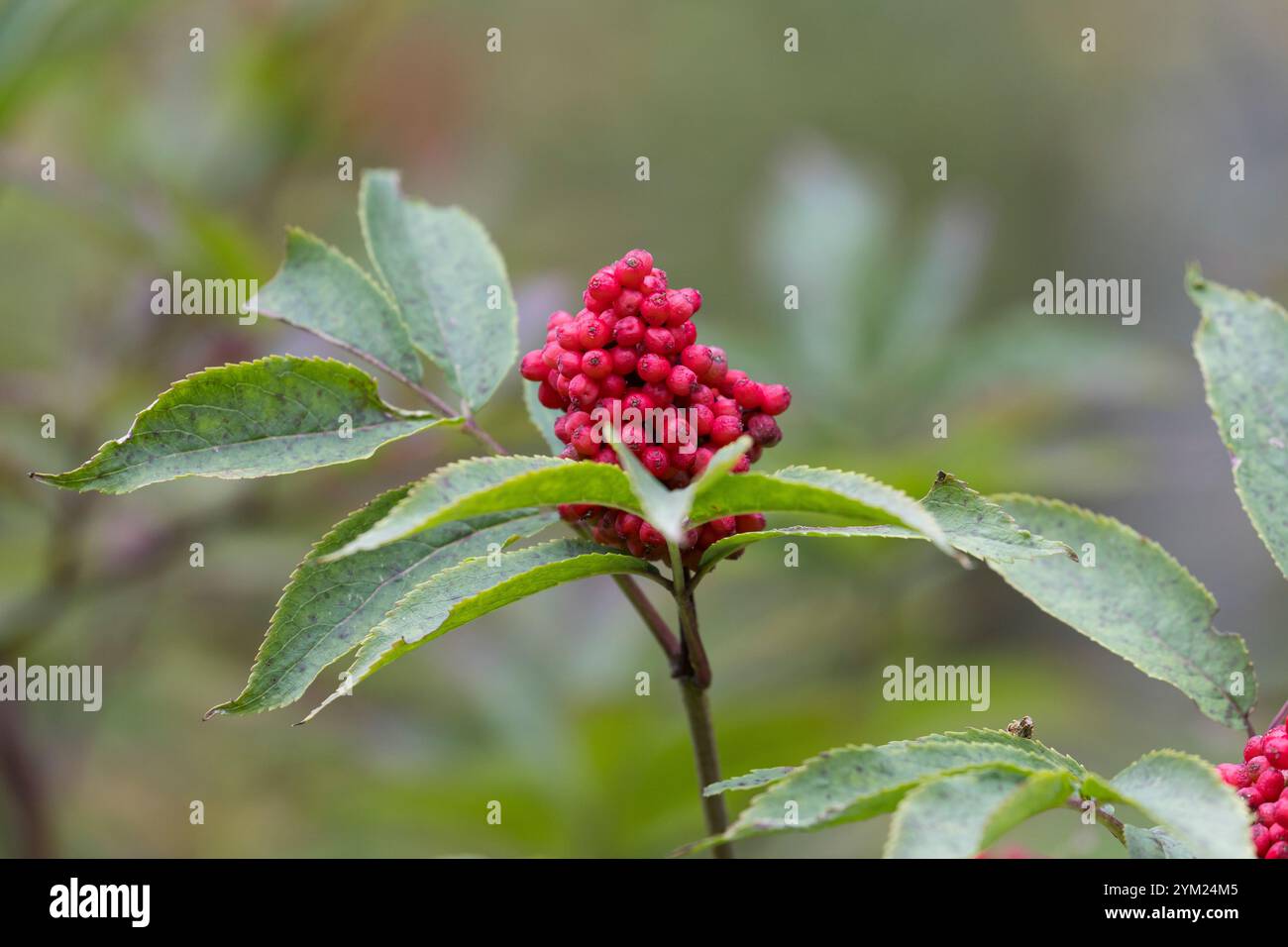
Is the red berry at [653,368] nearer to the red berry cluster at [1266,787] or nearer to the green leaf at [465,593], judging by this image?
the green leaf at [465,593]

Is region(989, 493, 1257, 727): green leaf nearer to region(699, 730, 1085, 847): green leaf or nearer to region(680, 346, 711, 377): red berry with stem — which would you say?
region(699, 730, 1085, 847): green leaf

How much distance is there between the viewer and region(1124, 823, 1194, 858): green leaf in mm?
1223

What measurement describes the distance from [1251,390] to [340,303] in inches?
44.3

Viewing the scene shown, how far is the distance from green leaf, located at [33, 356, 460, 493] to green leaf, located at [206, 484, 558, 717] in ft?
0.30

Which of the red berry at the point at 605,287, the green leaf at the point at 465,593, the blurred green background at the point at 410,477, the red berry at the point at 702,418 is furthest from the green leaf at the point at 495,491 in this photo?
the blurred green background at the point at 410,477

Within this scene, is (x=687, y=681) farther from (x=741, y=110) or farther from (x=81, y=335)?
(x=741, y=110)

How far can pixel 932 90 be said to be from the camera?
6980 mm

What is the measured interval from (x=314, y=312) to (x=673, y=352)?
508 mm

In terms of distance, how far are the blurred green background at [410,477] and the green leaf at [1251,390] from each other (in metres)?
0.51

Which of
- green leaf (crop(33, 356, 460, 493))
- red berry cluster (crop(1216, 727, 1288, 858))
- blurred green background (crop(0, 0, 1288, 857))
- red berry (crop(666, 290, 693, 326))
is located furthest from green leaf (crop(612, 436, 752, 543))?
blurred green background (crop(0, 0, 1288, 857))

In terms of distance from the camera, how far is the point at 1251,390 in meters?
1.50

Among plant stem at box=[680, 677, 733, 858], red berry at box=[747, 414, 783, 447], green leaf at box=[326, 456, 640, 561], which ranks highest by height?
red berry at box=[747, 414, 783, 447]

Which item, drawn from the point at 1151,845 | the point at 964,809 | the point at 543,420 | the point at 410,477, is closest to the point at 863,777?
the point at 964,809

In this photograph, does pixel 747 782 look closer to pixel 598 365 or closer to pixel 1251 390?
pixel 598 365
